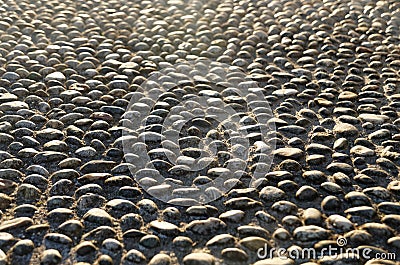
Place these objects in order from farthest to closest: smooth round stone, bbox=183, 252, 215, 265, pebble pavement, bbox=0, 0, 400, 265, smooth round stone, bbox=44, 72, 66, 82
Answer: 1. smooth round stone, bbox=44, 72, 66, 82
2. pebble pavement, bbox=0, 0, 400, 265
3. smooth round stone, bbox=183, 252, 215, 265

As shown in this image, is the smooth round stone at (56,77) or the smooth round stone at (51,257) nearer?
the smooth round stone at (51,257)

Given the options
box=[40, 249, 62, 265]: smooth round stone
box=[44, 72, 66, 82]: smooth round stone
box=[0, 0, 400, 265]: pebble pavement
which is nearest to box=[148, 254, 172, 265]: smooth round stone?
box=[0, 0, 400, 265]: pebble pavement

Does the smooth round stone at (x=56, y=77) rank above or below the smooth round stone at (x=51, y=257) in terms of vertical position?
above

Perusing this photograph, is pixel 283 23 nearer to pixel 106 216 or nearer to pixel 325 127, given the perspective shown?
pixel 325 127

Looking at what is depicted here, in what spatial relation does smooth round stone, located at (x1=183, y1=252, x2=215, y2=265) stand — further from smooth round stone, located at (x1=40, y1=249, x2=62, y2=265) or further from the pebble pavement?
smooth round stone, located at (x1=40, y1=249, x2=62, y2=265)

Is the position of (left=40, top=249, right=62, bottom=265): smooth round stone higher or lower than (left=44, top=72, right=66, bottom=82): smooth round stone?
lower

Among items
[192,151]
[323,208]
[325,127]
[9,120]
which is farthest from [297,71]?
[9,120]

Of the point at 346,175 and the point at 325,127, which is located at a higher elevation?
the point at 325,127

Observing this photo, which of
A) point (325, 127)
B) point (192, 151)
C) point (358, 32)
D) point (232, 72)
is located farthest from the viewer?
point (358, 32)

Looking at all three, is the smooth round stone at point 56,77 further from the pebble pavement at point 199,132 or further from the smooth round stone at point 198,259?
the smooth round stone at point 198,259

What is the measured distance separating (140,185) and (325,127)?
944 millimetres

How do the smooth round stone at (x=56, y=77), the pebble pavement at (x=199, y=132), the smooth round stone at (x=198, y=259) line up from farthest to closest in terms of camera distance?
1. the smooth round stone at (x=56, y=77)
2. the pebble pavement at (x=199, y=132)
3. the smooth round stone at (x=198, y=259)

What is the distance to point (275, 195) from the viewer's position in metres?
2.13

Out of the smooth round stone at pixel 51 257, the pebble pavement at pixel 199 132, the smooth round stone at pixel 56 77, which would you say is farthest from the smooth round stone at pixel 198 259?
the smooth round stone at pixel 56 77
